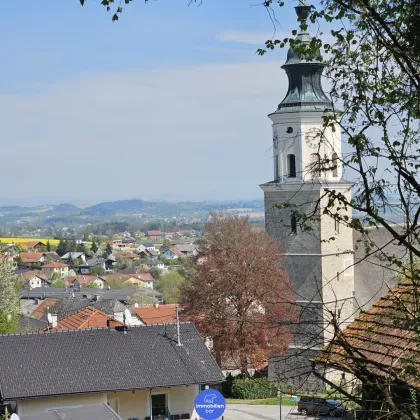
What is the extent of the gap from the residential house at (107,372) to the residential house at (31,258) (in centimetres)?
12942

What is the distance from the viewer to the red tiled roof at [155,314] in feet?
182

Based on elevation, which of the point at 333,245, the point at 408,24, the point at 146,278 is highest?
the point at 408,24

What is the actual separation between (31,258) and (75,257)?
1490 cm

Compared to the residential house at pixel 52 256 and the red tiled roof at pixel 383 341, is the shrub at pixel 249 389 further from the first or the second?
the residential house at pixel 52 256

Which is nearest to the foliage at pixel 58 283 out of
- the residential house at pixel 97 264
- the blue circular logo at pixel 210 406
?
the residential house at pixel 97 264

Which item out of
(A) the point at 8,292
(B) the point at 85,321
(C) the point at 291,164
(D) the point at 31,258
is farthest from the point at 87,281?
(B) the point at 85,321

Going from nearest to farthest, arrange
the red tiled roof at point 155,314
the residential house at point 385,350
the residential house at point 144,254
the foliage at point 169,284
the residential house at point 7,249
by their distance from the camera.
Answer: the residential house at point 385,350, the residential house at point 7,249, the red tiled roof at point 155,314, the foliage at point 169,284, the residential house at point 144,254

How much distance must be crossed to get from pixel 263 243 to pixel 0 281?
48.0 ft

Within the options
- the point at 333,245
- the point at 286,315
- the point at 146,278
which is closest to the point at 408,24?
the point at 286,315

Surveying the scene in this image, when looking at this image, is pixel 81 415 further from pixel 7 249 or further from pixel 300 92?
pixel 7 249

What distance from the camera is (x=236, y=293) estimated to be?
3456 cm

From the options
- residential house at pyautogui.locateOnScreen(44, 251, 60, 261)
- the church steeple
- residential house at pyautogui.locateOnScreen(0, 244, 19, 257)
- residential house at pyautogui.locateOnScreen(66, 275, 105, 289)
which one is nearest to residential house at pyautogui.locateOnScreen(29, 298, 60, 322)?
residential house at pyautogui.locateOnScreen(0, 244, 19, 257)

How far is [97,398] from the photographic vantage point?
23.6 metres

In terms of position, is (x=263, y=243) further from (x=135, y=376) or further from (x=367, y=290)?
(x=135, y=376)
